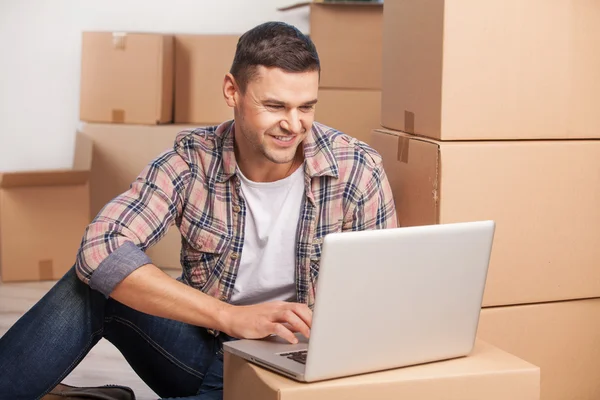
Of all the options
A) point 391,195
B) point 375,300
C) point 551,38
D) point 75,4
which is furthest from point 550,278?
point 75,4

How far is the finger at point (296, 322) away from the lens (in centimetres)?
127

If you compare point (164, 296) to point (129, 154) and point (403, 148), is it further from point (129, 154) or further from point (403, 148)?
point (129, 154)

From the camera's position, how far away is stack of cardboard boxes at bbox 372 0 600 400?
1.50m

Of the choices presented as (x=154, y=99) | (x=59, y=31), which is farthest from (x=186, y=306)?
(x=59, y=31)

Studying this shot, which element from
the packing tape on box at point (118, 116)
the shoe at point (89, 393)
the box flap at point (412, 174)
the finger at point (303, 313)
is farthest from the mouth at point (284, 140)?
the packing tape on box at point (118, 116)

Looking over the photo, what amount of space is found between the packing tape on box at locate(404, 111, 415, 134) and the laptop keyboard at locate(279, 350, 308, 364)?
56 centimetres

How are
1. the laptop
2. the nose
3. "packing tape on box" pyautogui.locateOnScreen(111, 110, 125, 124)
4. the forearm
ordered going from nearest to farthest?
1. the laptop
2. the forearm
3. the nose
4. "packing tape on box" pyautogui.locateOnScreen(111, 110, 125, 124)

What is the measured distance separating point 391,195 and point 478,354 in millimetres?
424

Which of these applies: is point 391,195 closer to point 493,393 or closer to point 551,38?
point 551,38

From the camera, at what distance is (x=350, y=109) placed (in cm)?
312

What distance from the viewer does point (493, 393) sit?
3.95ft

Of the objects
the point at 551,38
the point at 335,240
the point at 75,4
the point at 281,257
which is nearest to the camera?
the point at 335,240

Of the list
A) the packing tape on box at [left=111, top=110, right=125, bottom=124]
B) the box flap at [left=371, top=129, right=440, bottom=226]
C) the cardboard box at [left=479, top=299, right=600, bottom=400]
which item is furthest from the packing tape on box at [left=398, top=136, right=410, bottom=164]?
the packing tape on box at [left=111, top=110, right=125, bottom=124]

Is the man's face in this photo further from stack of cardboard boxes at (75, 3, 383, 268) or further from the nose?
stack of cardboard boxes at (75, 3, 383, 268)
